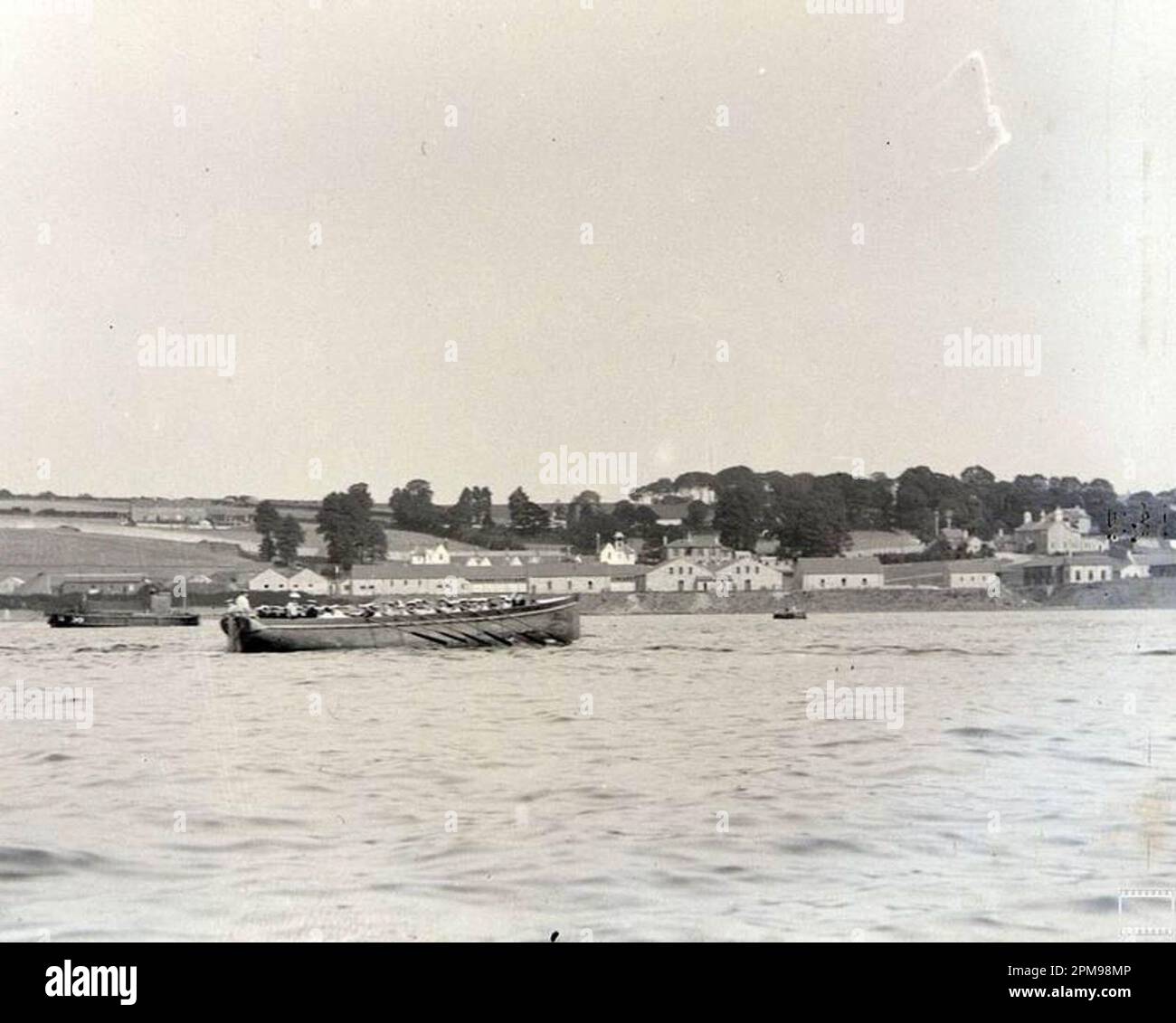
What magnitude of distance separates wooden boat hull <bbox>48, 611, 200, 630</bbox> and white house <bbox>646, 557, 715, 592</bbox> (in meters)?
11.9

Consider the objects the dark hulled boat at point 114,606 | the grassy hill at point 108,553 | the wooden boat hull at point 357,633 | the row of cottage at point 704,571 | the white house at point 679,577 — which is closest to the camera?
the row of cottage at point 704,571

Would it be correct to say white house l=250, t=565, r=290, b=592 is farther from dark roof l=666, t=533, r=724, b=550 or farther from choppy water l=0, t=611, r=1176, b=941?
choppy water l=0, t=611, r=1176, b=941

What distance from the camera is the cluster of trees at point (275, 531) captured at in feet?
58.7

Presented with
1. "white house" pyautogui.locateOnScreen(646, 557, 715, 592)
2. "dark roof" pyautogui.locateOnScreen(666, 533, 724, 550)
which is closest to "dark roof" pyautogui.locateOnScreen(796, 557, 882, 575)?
"white house" pyautogui.locateOnScreen(646, 557, 715, 592)

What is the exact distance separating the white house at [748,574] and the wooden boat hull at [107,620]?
13.1 metres

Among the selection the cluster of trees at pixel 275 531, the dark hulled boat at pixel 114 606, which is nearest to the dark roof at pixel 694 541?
the cluster of trees at pixel 275 531

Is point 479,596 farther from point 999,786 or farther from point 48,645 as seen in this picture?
point 999,786

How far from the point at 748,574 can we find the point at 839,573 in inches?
112

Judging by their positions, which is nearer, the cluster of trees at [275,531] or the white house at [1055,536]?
the cluster of trees at [275,531]

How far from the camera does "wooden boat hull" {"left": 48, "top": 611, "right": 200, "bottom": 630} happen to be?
114 ft

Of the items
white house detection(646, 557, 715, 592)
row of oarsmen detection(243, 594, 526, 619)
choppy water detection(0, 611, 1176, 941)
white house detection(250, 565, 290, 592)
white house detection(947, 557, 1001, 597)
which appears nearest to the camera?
choppy water detection(0, 611, 1176, 941)

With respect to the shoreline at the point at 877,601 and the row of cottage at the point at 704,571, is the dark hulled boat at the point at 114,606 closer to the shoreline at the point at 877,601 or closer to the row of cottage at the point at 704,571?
the row of cottage at the point at 704,571

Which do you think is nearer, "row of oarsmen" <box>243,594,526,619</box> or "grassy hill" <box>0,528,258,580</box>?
"grassy hill" <box>0,528,258,580</box>
